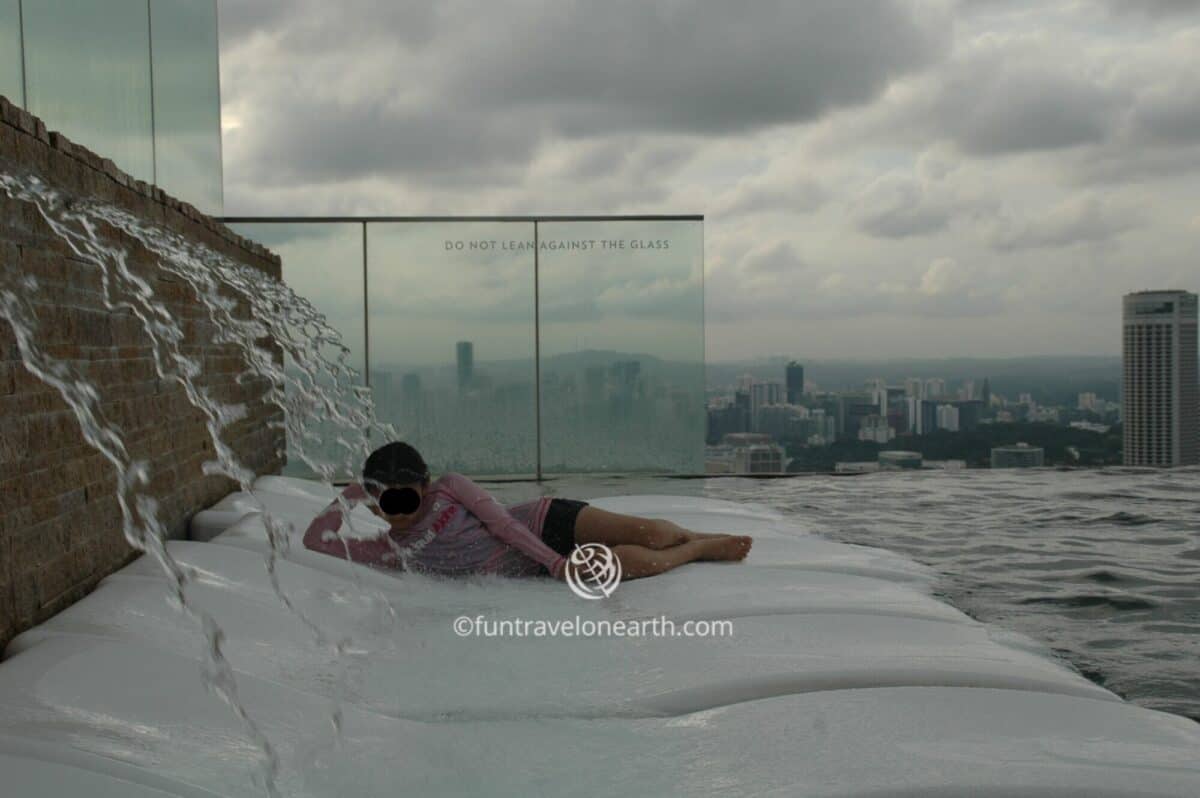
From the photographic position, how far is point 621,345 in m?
7.49

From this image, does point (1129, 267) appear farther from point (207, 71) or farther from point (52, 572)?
point (52, 572)

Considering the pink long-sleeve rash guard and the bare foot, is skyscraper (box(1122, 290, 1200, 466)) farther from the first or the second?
the pink long-sleeve rash guard

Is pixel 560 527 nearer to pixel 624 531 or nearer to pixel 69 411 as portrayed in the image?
pixel 624 531

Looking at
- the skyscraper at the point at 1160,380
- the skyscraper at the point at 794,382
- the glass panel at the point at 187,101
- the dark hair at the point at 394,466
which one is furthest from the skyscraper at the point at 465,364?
the skyscraper at the point at 1160,380

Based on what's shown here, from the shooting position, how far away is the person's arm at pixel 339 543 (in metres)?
3.69

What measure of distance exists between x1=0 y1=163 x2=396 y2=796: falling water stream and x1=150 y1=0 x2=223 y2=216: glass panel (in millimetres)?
621

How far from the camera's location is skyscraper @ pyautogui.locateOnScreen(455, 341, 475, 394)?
293 inches

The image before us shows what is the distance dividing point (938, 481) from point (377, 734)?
19.8 ft

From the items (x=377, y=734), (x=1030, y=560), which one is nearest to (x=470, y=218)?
(x=1030, y=560)

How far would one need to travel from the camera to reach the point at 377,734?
2.12 m

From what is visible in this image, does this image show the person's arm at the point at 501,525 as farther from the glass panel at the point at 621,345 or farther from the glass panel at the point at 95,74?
the glass panel at the point at 621,345

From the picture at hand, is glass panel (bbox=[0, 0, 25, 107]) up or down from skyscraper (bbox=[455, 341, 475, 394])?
up

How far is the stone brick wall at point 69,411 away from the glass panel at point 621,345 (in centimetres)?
337

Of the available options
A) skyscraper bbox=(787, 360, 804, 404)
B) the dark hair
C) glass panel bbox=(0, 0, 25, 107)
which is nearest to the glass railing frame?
skyscraper bbox=(787, 360, 804, 404)
